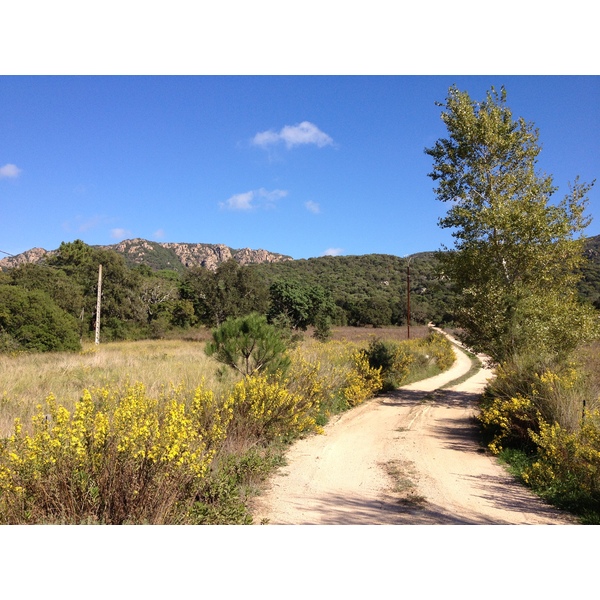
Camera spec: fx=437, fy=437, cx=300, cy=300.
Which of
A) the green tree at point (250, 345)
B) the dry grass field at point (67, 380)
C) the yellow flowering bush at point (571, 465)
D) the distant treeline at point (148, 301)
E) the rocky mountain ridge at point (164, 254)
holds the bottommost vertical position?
the yellow flowering bush at point (571, 465)

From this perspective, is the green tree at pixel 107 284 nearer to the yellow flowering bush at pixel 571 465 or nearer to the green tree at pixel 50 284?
the green tree at pixel 50 284

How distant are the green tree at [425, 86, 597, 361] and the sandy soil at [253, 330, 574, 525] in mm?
3337

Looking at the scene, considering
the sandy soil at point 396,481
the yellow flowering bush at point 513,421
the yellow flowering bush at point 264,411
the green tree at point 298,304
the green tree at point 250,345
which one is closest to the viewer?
the sandy soil at point 396,481

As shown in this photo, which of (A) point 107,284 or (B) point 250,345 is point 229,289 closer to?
(A) point 107,284

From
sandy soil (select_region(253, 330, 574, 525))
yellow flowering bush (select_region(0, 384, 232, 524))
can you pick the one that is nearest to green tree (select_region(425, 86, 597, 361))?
sandy soil (select_region(253, 330, 574, 525))

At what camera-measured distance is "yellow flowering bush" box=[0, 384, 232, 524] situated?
10.5 feet

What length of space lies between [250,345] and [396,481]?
421 centimetres

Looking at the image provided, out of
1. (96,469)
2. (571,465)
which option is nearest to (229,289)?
(571,465)

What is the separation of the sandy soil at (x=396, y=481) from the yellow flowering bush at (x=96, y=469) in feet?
4.42

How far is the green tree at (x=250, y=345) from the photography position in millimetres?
9062

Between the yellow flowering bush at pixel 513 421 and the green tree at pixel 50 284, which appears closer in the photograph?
the yellow flowering bush at pixel 513 421

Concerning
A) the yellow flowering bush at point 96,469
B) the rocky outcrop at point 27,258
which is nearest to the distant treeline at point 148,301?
the rocky outcrop at point 27,258
